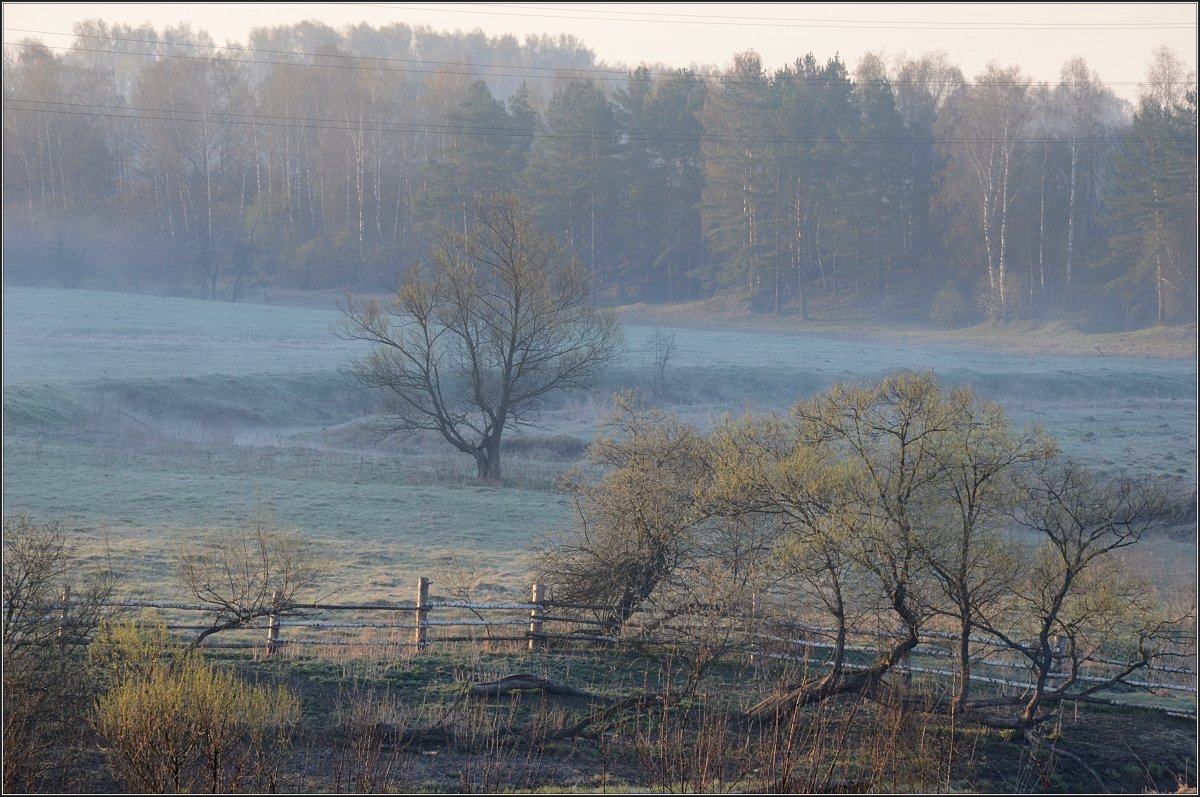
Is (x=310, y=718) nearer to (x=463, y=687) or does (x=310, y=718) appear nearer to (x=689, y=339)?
(x=463, y=687)

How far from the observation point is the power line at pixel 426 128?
5591cm

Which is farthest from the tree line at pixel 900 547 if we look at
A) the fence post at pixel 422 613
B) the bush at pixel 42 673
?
the bush at pixel 42 673

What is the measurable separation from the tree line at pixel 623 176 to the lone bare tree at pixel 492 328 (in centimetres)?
2121

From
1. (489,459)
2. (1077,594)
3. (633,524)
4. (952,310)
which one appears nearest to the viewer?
(1077,594)

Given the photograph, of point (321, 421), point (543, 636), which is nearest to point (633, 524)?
point (543, 636)

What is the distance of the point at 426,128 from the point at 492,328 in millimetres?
31603

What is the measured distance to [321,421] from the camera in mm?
40531

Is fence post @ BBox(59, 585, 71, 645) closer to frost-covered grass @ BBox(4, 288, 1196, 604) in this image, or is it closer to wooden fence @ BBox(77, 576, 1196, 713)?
wooden fence @ BBox(77, 576, 1196, 713)

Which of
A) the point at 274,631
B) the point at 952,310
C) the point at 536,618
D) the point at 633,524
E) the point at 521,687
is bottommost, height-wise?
the point at 521,687

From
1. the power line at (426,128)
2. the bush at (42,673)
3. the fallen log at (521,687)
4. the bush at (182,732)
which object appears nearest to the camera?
the bush at (182,732)

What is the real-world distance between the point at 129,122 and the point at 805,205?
131 ft

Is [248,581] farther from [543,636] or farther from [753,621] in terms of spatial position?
[753,621]

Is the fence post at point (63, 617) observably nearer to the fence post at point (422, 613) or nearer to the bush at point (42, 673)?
the bush at point (42, 673)

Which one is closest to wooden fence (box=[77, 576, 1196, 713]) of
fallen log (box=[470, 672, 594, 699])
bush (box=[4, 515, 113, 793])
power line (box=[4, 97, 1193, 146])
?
fallen log (box=[470, 672, 594, 699])
